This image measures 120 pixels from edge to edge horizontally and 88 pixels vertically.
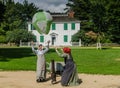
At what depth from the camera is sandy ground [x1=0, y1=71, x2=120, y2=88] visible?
17.6m

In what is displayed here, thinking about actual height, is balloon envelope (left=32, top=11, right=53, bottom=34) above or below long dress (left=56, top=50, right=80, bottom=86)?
above

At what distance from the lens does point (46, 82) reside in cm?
1864

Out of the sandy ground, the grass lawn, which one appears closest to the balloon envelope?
the sandy ground

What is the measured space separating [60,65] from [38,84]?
2.74 metres

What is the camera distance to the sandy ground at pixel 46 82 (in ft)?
57.8

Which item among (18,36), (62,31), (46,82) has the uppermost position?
(62,31)

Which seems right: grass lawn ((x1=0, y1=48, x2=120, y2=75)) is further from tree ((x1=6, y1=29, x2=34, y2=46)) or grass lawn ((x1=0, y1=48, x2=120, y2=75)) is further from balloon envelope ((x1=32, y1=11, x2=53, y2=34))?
tree ((x1=6, y1=29, x2=34, y2=46))

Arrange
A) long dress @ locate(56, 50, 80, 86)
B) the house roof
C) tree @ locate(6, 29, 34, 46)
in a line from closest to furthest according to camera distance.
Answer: long dress @ locate(56, 50, 80, 86) → tree @ locate(6, 29, 34, 46) → the house roof

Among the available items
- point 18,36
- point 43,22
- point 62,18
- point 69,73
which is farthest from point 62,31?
point 69,73

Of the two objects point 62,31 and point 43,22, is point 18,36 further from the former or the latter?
point 43,22

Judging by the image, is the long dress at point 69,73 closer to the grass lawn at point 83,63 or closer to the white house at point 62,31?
the grass lawn at point 83,63

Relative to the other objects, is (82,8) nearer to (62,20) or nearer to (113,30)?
(62,20)

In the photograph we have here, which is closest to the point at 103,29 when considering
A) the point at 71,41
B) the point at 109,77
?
the point at 71,41

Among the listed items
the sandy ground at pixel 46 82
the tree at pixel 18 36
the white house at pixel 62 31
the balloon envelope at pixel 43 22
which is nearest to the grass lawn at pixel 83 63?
the sandy ground at pixel 46 82
